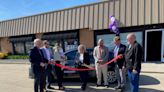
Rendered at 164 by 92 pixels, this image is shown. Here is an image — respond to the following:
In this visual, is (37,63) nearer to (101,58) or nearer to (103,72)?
(101,58)

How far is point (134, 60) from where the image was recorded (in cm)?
683

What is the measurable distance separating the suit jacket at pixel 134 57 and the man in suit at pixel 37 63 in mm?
2737

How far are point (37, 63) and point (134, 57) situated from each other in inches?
118

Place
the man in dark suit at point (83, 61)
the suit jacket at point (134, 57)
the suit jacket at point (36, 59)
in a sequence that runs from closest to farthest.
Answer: the suit jacket at point (134, 57)
the suit jacket at point (36, 59)
the man in dark suit at point (83, 61)

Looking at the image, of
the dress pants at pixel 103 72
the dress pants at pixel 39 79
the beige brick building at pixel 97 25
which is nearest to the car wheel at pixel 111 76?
the dress pants at pixel 103 72

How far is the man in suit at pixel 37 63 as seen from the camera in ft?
26.7

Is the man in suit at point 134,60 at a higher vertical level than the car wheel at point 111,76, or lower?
higher

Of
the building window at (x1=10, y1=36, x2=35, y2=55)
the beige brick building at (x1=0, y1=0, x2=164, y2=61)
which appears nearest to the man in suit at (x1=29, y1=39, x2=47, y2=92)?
the beige brick building at (x1=0, y1=0, x2=164, y2=61)

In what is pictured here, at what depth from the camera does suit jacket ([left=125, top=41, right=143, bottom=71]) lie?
669cm

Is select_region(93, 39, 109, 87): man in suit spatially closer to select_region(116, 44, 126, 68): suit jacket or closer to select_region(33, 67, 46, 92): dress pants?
select_region(116, 44, 126, 68): suit jacket

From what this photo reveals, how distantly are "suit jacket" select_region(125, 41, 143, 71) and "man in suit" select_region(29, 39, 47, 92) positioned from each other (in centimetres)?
274

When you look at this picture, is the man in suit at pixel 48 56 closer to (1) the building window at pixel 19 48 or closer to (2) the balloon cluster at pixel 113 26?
(2) the balloon cluster at pixel 113 26

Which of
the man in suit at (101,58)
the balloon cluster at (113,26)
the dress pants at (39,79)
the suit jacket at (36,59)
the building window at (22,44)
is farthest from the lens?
the building window at (22,44)

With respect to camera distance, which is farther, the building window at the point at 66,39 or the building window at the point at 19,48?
the building window at the point at 19,48
